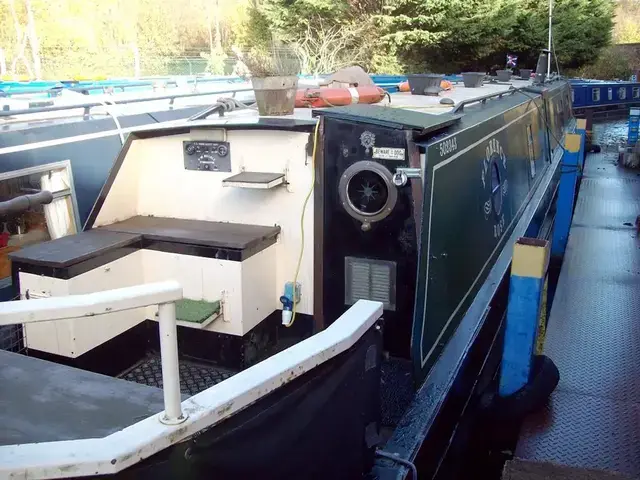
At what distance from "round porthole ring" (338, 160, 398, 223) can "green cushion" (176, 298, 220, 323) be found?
93 cm

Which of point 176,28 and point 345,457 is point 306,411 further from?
point 176,28

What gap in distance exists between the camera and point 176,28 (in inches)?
1628

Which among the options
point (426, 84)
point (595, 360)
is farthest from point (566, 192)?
point (595, 360)

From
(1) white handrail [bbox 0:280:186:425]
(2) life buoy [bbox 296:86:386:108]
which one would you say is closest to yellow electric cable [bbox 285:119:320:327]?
(2) life buoy [bbox 296:86:386:108]

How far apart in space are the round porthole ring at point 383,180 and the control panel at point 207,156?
Answer: 91 cm

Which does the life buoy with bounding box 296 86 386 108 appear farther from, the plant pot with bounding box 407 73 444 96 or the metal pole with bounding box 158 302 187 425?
the metal pole with bounding box 158 302 187 425

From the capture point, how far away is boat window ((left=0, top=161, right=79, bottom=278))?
472cm

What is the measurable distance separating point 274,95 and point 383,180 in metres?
1.13

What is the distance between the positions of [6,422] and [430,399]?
6.40ft

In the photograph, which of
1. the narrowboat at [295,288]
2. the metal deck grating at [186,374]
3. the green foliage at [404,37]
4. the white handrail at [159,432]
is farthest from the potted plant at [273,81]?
the green foliage at [404,37]

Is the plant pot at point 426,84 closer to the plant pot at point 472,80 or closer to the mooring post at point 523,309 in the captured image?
the plant pot at point 472,80

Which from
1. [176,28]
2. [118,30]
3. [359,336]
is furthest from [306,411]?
[176,28]

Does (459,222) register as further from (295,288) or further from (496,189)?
(496,189)

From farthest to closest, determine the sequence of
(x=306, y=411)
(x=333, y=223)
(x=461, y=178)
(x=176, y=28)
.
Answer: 1. (x=176, y=28)
2. (x=461, y=178)
3. (x=333, y=223)
4. (x=306, y=411)
